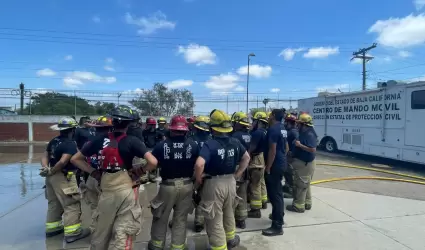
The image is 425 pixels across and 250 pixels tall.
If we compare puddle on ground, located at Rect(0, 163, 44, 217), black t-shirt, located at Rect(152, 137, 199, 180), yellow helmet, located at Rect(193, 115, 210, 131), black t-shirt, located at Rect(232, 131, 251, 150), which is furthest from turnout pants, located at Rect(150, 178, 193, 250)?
puddle on ground, located at Rect(0, 163, 44, 217)

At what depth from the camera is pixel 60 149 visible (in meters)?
3.92

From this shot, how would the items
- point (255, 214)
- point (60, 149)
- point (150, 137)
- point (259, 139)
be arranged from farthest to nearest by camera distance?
point (150, 137)
point (255, 214)
point (259, 139)
point (60, 149)

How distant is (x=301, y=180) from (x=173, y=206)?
108 inches

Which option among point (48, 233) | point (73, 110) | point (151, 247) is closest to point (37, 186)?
point (48, 233)

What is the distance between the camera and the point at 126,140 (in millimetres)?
2938

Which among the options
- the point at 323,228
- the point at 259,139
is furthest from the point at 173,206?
the point at 323,228

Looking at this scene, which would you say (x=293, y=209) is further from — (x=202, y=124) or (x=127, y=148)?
(x=127, y=148)

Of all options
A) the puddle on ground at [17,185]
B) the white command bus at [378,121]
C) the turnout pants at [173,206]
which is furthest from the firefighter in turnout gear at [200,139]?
the white command bus at [378,121]

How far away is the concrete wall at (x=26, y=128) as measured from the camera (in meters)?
22.4

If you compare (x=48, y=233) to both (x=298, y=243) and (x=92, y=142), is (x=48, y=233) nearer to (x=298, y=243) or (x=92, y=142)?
(x=92, y=142)

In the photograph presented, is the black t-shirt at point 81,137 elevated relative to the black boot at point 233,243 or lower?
elevated

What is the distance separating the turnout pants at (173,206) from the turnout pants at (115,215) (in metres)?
0.56

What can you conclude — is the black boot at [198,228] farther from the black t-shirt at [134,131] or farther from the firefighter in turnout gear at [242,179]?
the black t-shirt at [134,131]

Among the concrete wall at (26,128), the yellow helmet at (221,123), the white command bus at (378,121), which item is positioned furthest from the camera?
the concrete wall at (26,128)
